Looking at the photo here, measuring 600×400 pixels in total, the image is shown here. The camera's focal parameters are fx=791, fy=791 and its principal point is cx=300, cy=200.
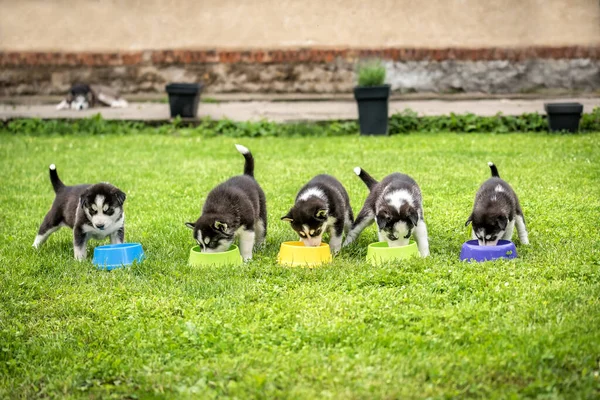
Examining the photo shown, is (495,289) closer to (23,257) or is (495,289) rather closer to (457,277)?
(457,277)

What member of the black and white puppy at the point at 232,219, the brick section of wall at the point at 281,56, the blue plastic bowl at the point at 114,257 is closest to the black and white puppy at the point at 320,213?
the black and white puppy at the point at 232,219

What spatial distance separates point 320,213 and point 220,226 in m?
0.89

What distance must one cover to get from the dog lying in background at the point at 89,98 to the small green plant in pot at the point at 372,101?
5988 millimetres

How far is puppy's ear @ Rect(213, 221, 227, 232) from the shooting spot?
6.70 meters

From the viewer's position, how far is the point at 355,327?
17.2ft

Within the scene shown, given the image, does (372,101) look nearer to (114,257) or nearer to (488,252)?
(488,252)

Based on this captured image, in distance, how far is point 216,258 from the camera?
22.1 feet

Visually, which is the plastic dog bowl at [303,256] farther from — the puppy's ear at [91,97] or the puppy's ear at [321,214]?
the puppy's ear at [91,97]

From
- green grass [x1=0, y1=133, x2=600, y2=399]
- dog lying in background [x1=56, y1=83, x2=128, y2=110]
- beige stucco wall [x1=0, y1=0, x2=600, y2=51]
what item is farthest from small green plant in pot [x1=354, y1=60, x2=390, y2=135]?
dog lying in background [x1=56, y1=83, x2=128, y2=110]

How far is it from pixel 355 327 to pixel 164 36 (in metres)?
14.2

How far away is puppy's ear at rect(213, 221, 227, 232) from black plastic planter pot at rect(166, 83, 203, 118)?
30.6 ft

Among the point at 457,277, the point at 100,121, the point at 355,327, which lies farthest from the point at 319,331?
the point at 100,121

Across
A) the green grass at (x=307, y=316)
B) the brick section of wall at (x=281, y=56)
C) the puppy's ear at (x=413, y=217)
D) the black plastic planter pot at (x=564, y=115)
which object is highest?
the brick section of wall at (x=281, y=56)

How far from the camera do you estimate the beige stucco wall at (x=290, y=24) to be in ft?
56.9
